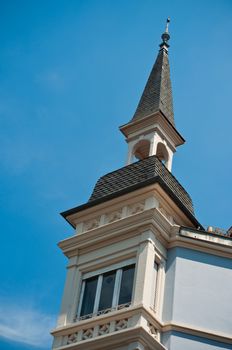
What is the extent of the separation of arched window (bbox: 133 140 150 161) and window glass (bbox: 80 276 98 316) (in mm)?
6605

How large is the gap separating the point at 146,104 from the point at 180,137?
1.97 meters

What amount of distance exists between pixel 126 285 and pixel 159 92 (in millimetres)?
10366

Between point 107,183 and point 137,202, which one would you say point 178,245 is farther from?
point 107,183

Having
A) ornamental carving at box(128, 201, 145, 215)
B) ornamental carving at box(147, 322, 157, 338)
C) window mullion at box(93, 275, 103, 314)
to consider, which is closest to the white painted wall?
ornamental carving at box(147, 322, 157, 338)

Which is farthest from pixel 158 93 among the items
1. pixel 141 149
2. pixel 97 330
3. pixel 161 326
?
pixel 97 330

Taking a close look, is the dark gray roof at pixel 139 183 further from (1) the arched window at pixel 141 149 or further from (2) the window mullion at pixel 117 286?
(2) the window mullion at pixel 117 286

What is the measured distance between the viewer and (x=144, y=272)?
71.4 ft

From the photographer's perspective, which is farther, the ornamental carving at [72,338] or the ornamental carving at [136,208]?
the ornamental carving at [136,208]

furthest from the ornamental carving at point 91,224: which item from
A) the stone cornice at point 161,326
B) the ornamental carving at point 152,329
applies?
the ornamental carving at point 152,329

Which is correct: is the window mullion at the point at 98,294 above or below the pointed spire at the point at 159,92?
below

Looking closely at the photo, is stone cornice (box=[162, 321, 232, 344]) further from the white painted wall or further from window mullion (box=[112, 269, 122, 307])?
window mullion (box=[112, 269, 122, 307])

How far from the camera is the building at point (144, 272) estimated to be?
21.2 metres

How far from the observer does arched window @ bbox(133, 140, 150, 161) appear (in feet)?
93.0

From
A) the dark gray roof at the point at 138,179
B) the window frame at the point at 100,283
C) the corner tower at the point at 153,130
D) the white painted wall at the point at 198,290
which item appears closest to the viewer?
the white painted wall at the point at 198,290
